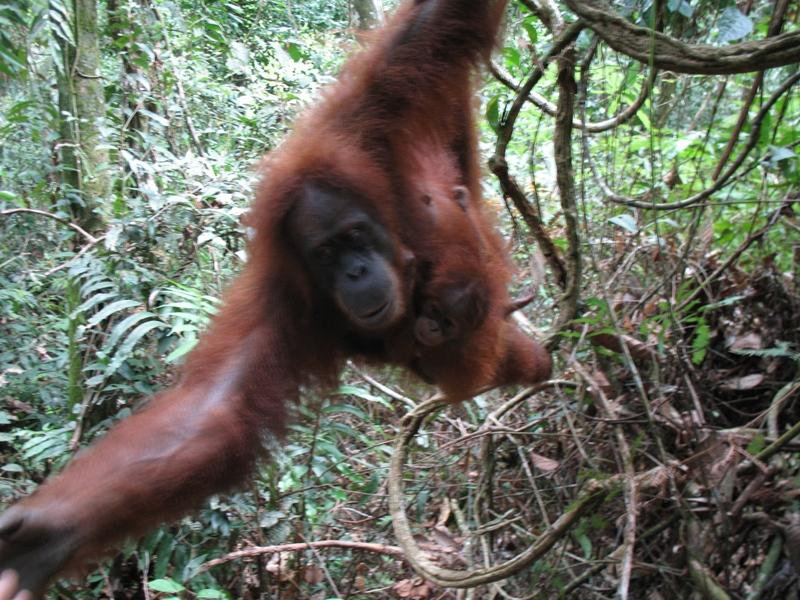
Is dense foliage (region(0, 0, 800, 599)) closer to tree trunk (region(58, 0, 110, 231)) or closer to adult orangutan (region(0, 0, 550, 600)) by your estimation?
tree trunk (region(58, 0, 110, 231))

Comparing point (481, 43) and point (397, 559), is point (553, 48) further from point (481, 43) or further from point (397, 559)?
point (397, 559)

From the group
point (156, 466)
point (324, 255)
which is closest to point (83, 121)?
point (324, 255)

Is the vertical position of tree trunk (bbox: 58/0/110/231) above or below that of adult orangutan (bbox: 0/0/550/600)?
above

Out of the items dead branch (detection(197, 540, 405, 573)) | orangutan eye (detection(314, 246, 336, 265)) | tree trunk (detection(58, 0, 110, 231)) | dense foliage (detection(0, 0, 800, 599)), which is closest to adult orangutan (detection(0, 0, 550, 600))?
orangutan eye (detection(314, 246, 336, 265))

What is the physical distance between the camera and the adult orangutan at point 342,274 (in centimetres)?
192

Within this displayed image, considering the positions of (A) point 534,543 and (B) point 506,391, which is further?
(B) point 506,391

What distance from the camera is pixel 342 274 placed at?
2053mm

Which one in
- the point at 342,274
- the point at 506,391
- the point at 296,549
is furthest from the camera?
the point at 506,391

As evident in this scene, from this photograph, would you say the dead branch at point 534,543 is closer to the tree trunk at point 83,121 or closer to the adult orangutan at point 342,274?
the adult orangutan at point 342,274

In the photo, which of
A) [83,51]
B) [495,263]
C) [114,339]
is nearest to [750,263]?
[495,263]

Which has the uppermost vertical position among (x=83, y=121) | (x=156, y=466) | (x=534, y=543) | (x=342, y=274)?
(x=83, y=121)

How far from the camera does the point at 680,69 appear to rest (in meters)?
1.42

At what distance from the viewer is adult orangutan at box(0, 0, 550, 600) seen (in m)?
1.92

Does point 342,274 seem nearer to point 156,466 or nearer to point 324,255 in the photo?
point 324,255
